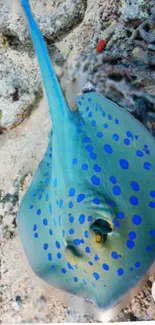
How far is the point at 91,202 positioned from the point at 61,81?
165 cm

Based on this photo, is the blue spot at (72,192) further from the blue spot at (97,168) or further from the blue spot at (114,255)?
the blue spot at (114,255)

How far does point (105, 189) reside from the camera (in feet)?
7.21

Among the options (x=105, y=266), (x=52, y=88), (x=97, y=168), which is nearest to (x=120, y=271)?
(x=105, y=266)

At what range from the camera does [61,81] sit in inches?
135

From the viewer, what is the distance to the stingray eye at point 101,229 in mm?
1912

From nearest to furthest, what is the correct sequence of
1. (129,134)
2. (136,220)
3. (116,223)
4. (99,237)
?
(99,237)
(116,223)
(136,220)
(129,134)

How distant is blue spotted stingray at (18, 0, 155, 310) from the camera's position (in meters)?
1.98

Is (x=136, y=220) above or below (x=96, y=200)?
below

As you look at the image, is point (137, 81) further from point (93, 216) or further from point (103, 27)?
point (93, 216)

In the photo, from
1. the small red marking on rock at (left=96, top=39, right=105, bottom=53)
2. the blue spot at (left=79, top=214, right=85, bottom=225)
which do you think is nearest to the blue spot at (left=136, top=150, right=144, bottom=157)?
the blue spot at (left=79, top=214, right=85, bottom=225)

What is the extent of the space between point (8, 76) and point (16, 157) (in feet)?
2.63

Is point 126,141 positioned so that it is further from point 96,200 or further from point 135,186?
point 96,200

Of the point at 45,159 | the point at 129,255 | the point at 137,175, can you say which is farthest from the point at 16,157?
the point at 129,255

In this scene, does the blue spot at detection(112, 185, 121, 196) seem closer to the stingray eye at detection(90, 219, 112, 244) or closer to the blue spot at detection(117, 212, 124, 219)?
the blue spot at detection(117, 212, 124, 219)
